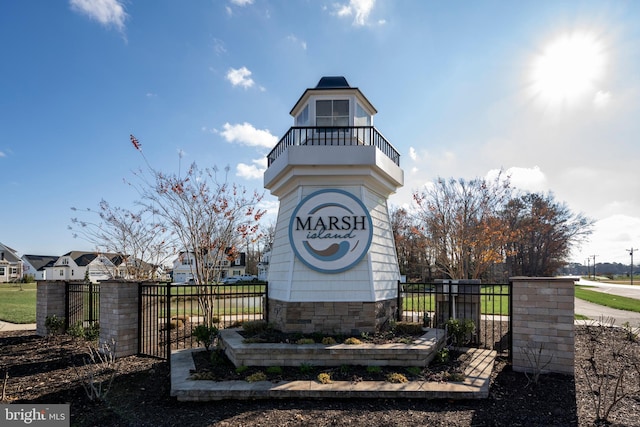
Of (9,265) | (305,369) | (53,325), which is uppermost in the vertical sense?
(305,369)

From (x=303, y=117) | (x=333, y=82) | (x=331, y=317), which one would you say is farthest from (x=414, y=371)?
(x=333, y=82)

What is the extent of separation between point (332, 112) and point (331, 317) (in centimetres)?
497

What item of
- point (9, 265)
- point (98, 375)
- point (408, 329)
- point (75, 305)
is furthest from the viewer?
point (9, 265)

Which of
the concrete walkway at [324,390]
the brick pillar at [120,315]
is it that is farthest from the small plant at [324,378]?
the brick pillar at [120,315]

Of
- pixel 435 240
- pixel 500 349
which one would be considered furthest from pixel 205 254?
pixel 435 240

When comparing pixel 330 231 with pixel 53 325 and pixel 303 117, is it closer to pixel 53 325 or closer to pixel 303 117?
pixel 303 117

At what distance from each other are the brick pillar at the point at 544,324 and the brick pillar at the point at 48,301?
1211 centimetres

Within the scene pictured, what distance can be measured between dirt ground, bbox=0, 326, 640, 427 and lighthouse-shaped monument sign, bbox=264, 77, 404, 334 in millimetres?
2656

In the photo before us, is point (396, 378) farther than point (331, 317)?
No

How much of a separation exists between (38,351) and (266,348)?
247 inches

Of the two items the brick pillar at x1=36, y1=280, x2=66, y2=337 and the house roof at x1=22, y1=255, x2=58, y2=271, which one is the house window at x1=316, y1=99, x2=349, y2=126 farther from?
the house roof at x1=22, y1=255, x2=58, y2=271

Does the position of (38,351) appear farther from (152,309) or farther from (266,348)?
(266,348)

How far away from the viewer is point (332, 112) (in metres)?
9.07

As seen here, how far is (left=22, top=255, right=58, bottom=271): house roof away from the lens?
58466 mm
